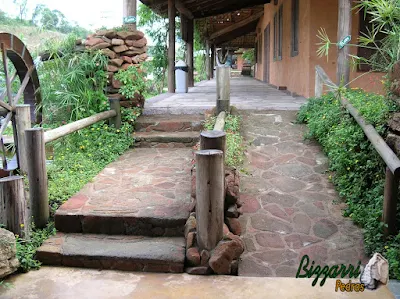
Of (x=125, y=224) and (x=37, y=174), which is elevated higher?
(x=37, y=174)

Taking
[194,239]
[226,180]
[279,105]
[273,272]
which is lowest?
[273,272]

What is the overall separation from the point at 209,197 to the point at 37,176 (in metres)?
1.63

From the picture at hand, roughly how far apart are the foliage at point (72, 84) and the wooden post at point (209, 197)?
3.41 meters

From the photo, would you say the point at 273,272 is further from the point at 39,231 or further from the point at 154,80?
the point at 154,80

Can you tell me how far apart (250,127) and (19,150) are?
3.10 m

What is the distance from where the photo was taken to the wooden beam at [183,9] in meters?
11.0

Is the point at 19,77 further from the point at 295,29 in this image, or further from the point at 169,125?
the point at 295,29

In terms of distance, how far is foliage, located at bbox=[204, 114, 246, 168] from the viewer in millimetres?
4521

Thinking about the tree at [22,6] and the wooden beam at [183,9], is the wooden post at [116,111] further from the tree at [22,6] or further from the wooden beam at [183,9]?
the tree at [22,6]

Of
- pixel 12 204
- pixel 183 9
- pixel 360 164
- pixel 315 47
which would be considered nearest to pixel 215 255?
pixel 12 204

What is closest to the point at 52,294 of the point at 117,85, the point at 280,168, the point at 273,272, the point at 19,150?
the point at 273,272

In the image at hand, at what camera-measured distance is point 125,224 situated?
359cm

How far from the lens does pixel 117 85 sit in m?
6.39

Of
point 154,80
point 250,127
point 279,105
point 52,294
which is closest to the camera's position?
point 52,294
